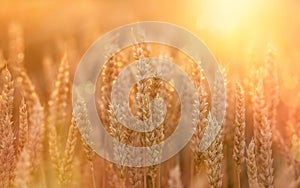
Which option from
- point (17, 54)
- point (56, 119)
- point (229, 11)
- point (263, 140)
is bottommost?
point (263, 140)

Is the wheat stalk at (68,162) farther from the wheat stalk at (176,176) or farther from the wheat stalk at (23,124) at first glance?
the wheat stalk at (176,176)

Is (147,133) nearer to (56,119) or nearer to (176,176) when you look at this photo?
(176,176)

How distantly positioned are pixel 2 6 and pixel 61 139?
3.93 meters

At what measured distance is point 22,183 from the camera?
119 centimetres

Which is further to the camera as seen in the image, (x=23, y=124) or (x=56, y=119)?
(x=56, y=119)

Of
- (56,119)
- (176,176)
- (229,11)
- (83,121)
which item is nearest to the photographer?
(176,176)

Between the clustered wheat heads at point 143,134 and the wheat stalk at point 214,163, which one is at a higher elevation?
the clustered wheat heads at point 143,134

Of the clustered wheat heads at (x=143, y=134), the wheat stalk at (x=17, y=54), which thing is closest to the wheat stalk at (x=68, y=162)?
the clustered wheat heads at (x=143, y=134)

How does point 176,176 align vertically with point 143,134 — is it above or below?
below

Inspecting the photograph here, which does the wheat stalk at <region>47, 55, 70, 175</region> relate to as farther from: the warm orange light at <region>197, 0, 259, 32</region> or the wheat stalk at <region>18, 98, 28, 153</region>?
the warm orange light at <region>197, 0, 259, 32</region>

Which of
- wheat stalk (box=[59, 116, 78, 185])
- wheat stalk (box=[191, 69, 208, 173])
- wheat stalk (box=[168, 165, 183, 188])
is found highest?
wheat stalk (box=[191, 69, 208, 173])

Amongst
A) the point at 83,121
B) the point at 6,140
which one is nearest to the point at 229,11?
the point at 83,121

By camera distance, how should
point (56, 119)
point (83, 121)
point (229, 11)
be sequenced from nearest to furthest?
point (83, 121) → point (56, 119) → point (229, 11)

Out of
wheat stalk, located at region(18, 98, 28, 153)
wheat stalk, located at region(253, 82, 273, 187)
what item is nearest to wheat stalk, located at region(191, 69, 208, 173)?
wheat stalk, located at region(253, 82, 273, 187)
